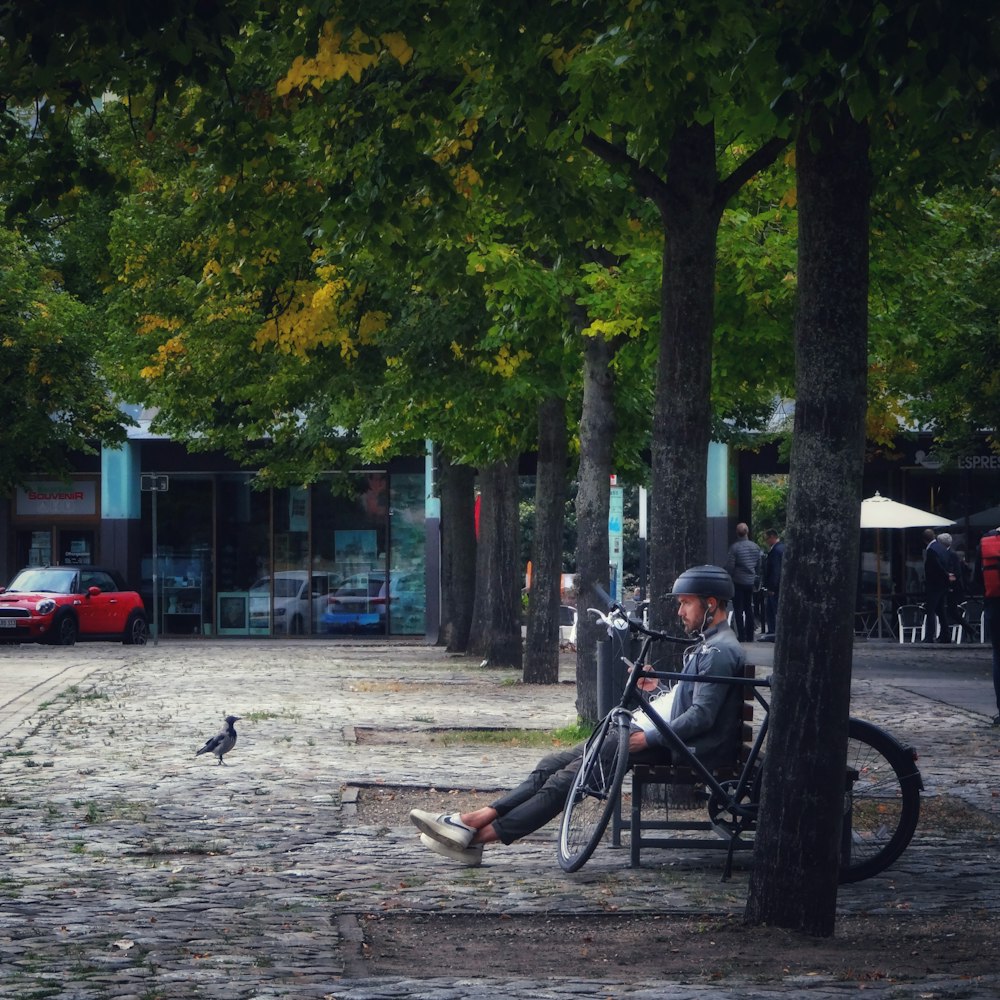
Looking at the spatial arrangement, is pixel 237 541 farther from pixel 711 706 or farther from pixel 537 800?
pixel 711 706

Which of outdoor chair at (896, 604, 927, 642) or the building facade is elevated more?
the building facade

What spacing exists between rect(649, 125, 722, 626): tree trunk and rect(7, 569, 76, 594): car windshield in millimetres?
27255

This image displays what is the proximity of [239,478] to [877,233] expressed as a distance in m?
31.3

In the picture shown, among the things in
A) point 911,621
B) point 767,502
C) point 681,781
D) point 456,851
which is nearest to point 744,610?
point 911,621

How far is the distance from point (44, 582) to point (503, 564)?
1372 centimetres

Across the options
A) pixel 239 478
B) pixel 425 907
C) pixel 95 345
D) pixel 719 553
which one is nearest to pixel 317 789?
pixel 425 907

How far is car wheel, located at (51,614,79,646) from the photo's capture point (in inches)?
1436

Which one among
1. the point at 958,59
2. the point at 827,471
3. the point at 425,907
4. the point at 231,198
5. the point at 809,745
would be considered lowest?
the point at 425,907

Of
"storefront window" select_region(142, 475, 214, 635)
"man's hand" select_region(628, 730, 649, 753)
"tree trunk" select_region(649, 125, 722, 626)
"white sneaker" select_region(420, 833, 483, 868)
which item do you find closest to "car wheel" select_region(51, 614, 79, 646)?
"storefront window" select_region(142, 475, 214, 635)

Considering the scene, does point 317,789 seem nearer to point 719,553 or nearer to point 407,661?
point 407,661

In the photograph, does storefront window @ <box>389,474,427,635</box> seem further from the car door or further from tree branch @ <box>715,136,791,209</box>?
tree branch @ <box>715,136,791,209</box>

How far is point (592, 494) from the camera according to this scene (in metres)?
18.1

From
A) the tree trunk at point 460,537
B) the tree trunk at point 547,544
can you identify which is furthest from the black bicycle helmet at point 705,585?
the tree trunk at point 460,537

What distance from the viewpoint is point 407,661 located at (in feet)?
99.5
